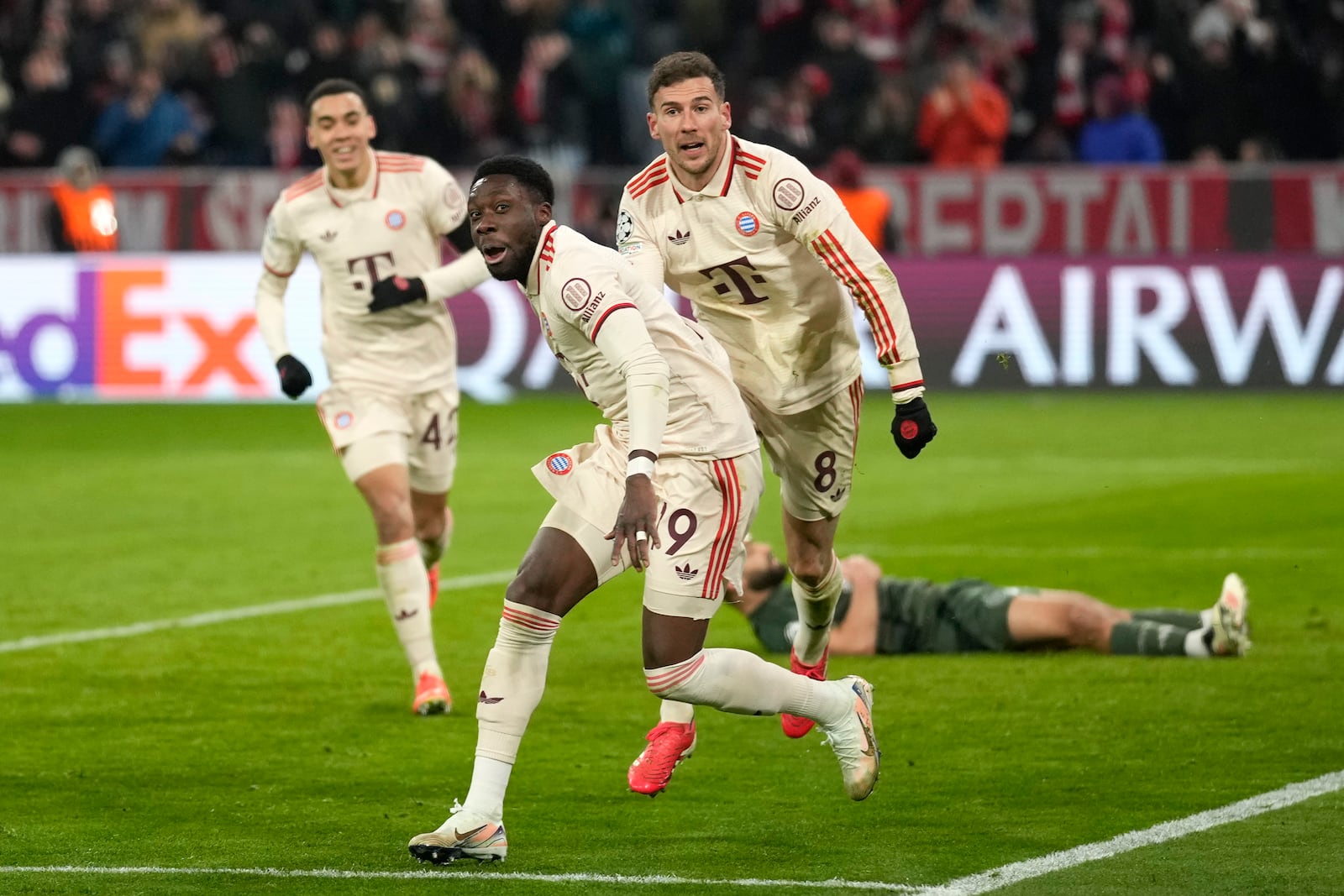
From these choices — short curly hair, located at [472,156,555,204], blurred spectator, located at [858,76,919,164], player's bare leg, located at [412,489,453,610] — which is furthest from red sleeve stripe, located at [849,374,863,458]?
blurred spectator, located at [858,76,919,164]

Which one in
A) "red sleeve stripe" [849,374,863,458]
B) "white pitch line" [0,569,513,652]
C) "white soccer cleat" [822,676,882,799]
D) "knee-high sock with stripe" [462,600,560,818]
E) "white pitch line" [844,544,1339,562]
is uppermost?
"red sleeve stripe" [849,374,863,458]

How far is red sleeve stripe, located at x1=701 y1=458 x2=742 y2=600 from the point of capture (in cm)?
628

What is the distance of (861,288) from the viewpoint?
707cm

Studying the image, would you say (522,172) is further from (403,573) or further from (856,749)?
(403,573)

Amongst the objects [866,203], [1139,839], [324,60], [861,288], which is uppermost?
[324,60]

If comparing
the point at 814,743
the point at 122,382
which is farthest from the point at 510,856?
the point at 122,382

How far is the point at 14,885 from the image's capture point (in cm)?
586

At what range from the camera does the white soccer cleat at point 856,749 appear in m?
6.52

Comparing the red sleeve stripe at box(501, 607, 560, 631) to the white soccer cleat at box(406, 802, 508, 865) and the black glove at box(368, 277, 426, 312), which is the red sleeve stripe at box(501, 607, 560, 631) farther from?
the black glove at box(368, 277, 426, 312)

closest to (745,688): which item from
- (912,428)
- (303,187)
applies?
(912,428)

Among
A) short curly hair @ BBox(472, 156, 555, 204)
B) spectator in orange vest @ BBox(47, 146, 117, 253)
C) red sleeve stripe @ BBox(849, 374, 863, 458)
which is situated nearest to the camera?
short curly hair @ BBox(472, 156, 555, 204)

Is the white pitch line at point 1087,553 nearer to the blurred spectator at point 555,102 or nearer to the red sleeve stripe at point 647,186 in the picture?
the red sleeve stripe at point 647,186

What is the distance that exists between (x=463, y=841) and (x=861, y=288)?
2184 millimetres

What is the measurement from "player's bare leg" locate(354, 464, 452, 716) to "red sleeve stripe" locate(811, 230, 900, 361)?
236 centimetres
